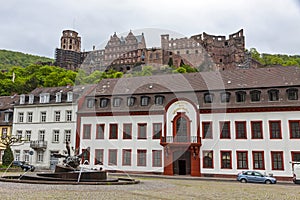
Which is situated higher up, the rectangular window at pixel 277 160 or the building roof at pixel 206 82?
the building roof at pixel 206 82

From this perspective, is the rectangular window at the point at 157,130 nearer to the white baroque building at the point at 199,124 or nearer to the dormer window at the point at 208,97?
the white baroque building at the point at 199,124

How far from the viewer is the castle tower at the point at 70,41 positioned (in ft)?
511

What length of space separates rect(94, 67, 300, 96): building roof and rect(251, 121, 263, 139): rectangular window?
3.67 m

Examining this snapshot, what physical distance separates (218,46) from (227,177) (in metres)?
92.6

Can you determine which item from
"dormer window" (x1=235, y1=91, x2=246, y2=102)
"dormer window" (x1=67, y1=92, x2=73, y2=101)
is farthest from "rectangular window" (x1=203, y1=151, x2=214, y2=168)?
"dormer window" (x1=67, y1=92, x2=73, y2=101)

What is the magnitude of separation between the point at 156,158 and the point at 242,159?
28.4 feet

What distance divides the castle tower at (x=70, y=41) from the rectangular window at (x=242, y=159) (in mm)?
135875

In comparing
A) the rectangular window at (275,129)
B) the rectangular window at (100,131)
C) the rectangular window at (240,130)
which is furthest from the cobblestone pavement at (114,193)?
the rectangular window at (100,131)

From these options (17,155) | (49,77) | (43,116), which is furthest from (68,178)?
(49,77)

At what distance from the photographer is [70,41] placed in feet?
518

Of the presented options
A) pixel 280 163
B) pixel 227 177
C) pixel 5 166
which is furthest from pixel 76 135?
pixel 280 163

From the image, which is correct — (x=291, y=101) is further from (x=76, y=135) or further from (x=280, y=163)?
(x=76, y=135)

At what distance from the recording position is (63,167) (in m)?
19.3

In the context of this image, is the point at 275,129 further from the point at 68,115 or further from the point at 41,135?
the point at 41,135
